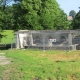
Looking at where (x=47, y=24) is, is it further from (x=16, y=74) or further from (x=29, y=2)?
(x=16, y=74)

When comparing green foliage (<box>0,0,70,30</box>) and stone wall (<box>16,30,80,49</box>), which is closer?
stone wall (<box>16,30,80,49</box>)

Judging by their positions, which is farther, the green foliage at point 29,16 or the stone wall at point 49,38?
Result: the green foliage at point 29,16

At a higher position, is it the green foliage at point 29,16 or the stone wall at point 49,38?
the green foliage at point 29,16

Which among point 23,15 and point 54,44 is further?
point 23,15

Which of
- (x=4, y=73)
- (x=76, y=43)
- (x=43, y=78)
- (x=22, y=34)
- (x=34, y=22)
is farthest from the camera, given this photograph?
(x=34, y=22)

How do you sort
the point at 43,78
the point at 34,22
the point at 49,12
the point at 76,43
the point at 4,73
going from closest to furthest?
the point at 43,78 → the point at 4,73 → the point at 76,43 → the point at 34,22 → the point at 49,12

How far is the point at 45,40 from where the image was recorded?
37.7 meters

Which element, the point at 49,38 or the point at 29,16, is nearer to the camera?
the point at 49,38

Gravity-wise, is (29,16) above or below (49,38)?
above

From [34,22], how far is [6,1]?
5586 mm

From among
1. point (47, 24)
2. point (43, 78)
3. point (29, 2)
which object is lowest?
point (43, 78)

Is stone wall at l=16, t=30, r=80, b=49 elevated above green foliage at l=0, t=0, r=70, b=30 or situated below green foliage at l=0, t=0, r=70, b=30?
below

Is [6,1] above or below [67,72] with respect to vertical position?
above

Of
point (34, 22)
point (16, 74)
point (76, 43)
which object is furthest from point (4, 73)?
point (34, 22)
